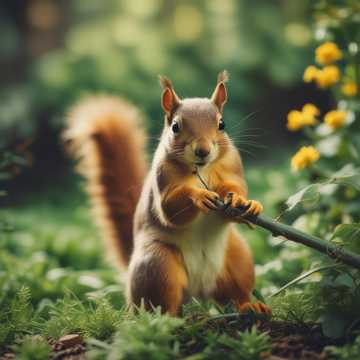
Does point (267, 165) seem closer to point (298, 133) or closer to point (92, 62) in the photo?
point (298, 133)

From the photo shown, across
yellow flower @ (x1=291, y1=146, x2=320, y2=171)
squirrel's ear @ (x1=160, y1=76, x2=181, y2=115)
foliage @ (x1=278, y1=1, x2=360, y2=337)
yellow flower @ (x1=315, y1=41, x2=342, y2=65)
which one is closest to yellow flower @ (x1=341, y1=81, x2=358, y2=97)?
foliage @ (x1=278, y1=1, x2=360, y2=337)

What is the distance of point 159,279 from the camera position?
2.35m

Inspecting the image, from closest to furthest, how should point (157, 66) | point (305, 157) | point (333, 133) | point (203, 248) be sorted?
point (203, 248) → point (305, 157) → point (333, 133) → point (157, 66)

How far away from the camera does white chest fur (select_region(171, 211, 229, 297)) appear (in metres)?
2.44

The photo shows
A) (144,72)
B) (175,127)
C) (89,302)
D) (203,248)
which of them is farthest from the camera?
(144,72)

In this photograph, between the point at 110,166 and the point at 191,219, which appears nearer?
the point at 191,219

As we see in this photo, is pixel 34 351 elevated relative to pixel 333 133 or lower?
lower

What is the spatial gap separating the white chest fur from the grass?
10cm

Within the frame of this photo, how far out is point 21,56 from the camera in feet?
30.9

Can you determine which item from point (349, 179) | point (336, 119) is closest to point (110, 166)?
point (336, 119)

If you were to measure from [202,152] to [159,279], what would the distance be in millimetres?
554

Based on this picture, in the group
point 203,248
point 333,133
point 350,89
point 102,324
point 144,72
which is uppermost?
point 144,72

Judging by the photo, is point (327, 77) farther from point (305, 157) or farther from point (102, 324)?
point (102, 324)

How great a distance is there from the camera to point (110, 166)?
3174 millimetres
